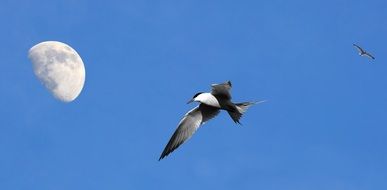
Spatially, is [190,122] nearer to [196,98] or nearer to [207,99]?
[196,98]

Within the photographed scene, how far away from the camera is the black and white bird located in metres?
46.5

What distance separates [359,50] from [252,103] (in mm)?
13223

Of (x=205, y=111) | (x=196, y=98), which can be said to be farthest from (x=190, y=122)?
(x=196, y=98)

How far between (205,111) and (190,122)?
78 cm

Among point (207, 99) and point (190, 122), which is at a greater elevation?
point (190, 122)

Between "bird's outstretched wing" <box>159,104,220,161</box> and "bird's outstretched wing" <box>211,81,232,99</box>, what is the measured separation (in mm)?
1466

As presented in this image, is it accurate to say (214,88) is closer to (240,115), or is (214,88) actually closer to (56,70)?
(240,115)

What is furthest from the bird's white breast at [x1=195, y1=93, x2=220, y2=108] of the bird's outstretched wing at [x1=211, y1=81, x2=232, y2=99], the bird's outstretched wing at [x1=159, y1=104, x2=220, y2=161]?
the bird's outstretched wing at [x1=159, y1=104, x2=220, y2=161]

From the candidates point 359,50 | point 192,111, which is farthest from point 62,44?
point 359,50

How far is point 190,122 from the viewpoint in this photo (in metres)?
48.2

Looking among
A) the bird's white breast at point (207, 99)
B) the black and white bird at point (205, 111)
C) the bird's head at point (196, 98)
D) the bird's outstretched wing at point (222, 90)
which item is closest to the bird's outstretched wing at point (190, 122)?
the black and white bird at point (205, 111)

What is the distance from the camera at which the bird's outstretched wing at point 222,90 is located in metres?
45.3

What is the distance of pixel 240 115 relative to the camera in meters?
47.0

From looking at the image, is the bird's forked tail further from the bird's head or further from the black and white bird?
the bird's head
